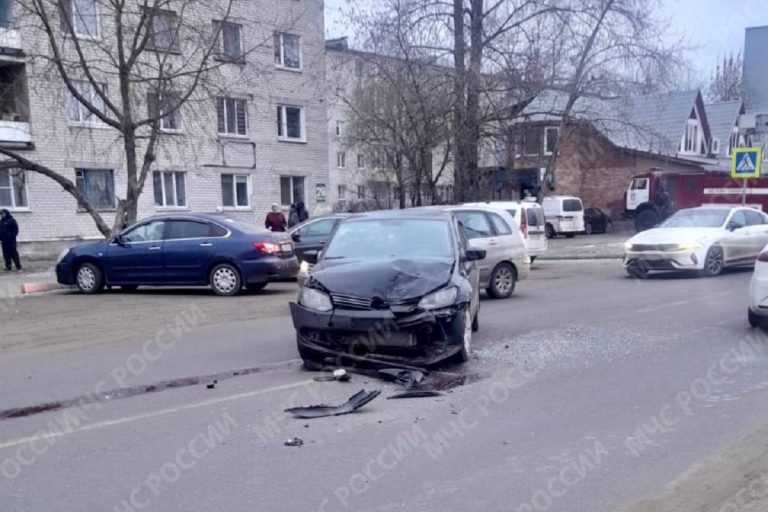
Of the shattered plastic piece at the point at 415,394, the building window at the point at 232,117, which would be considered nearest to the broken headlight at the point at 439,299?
the shattered plastic piece at the point at 415,394

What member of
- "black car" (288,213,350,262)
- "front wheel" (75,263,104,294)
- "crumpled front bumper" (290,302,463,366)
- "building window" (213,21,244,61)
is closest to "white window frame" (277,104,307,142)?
"building window" (213,21,244,61)

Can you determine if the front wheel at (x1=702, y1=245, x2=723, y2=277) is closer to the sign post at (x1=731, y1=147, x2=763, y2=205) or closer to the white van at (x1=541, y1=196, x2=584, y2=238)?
the sign post at (x1=731, y1=147, x2=763, y2=205)

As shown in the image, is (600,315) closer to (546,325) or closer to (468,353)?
(546,325)

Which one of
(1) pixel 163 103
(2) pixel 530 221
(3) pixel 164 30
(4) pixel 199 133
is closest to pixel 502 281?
→ (2) pixel 530 221

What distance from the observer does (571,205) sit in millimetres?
31812

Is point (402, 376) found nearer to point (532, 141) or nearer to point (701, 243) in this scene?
point (701, 243)

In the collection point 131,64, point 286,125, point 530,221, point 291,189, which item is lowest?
point 530,221

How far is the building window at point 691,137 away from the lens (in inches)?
1662

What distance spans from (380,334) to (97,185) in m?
22.4

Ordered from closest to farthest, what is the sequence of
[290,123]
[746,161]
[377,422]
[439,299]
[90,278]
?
[377,422] → [439,299] → [90,278] → [746,161] → [290,123]

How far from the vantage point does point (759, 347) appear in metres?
7.80

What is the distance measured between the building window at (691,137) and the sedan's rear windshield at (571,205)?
14437 millimetres

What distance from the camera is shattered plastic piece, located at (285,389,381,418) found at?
558 cm

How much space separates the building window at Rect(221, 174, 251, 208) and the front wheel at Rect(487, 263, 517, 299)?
19.0 meters
